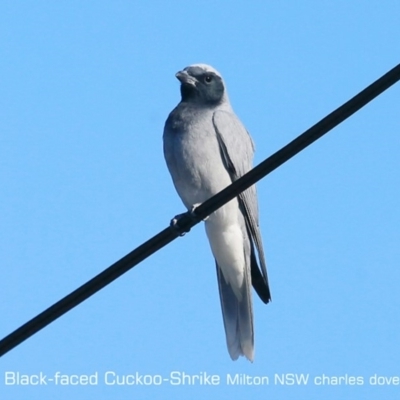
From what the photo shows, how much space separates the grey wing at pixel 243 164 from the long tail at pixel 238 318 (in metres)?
0.20

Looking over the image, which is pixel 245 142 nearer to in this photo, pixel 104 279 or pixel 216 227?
pixel 216 227

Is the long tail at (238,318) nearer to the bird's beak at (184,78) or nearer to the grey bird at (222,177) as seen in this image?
the grey bird at (222,177)

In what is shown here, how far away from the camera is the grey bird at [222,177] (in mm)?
8758

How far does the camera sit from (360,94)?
4.48 m

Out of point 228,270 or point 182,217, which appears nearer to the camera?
point 182,217

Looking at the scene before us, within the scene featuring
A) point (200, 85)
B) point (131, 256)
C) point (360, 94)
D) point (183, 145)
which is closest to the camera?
point (360, 94)

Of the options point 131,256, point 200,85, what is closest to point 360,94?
point 131,256

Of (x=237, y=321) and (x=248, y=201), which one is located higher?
(x=248, y=201)

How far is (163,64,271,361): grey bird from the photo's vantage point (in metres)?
8.76

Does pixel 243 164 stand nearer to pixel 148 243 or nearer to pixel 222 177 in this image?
pixel 222 177

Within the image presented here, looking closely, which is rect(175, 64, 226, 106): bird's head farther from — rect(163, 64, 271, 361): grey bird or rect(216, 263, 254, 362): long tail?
rect(216, 263, 254, 362): long tail

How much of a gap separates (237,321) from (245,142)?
1631mm

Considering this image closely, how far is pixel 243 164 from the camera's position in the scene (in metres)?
8.95

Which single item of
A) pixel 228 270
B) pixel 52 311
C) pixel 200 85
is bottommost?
pixel 52 311
